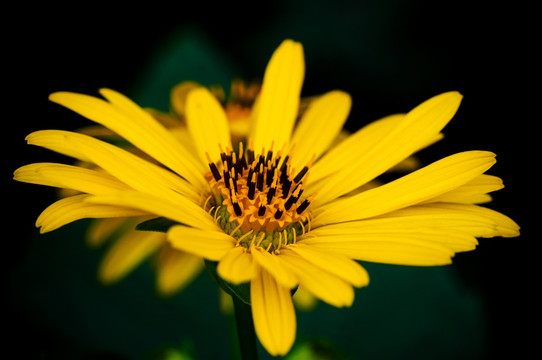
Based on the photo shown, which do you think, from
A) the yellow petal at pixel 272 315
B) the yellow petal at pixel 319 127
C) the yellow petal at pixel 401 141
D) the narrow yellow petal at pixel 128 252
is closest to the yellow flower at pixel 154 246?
the narrow yellow petal at pixel 128 252

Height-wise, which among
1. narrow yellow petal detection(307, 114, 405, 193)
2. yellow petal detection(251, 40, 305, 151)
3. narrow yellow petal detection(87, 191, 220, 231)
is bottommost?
narrow yellow petal detection(87, 191, 220, 231)

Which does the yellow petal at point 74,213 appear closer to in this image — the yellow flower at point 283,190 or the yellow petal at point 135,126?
the yellow flower at point 283,190

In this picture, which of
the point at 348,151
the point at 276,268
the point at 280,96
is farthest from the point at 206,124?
the point at 276,268

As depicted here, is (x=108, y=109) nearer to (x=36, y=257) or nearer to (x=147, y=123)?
(x=147, y=123)

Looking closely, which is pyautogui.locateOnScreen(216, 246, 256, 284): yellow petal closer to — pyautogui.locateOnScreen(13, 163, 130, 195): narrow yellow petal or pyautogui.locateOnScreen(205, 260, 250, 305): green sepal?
pyautogui.locateOnScreen(205, 260, 250, 305): green sepal

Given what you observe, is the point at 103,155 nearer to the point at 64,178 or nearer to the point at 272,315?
the point at 64,178

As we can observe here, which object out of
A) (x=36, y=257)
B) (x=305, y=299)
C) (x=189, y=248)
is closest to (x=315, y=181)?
(x=305, y=299)

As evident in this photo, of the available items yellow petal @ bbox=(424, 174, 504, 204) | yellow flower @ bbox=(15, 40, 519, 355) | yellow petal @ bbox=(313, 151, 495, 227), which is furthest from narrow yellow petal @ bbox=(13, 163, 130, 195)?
yellow petal @ bbox=(424, 174, 504, 204)
